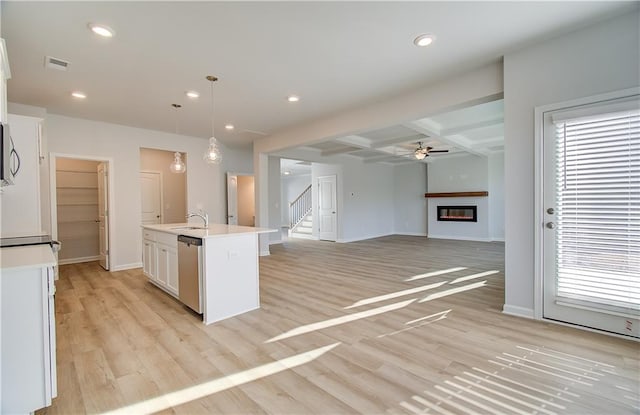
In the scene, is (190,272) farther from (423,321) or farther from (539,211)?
(539,211)

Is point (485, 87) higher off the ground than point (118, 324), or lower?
higher

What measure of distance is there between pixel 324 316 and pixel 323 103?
3203 mm

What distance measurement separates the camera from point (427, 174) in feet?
33.6

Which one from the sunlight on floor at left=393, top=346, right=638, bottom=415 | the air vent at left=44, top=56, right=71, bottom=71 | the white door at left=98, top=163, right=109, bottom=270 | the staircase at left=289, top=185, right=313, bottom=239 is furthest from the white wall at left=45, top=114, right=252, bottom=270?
the sunlight on floor at left=393, top=346, right=638, bottom=415

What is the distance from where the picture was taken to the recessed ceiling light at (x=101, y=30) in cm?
255

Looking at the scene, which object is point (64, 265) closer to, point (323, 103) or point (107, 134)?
point (107, 134)

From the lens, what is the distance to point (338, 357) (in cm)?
235

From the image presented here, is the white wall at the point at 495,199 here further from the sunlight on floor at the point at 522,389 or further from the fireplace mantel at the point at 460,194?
the sunlight on floor at the point at 522,389

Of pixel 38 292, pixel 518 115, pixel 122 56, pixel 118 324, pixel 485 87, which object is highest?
pixel 122 56

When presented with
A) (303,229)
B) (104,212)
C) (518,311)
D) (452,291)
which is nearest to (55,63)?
(104,212)

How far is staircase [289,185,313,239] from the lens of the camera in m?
11.0

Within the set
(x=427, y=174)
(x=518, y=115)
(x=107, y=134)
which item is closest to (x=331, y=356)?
(x=518, y=115)

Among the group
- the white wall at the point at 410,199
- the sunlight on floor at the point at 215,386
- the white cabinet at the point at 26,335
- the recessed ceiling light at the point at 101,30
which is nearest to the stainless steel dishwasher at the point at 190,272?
the sunlight on floor at the point at 215,386

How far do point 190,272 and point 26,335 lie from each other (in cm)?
165
